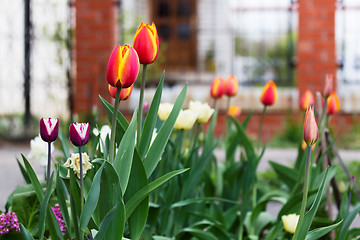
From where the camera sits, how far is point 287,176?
220 centimetres

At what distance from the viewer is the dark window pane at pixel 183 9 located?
567 inches

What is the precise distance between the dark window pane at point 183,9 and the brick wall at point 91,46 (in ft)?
22.8

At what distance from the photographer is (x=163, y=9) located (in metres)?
14.5

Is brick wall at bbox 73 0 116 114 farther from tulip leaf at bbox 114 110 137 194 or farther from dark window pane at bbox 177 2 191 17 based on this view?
dark window pane at bbox 177 2 191 17

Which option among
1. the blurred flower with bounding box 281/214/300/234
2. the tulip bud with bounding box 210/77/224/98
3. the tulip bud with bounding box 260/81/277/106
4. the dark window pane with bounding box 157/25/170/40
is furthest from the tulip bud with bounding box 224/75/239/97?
the dark window pane with bounding box 157/25/170/40

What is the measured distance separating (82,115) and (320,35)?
2.95 m

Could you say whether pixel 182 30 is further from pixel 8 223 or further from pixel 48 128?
pixel 48 128


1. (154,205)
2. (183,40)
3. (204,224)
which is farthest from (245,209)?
(183,40)

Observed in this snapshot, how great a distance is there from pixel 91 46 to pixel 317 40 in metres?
2.70

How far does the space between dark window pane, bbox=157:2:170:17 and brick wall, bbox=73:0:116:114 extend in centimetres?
691

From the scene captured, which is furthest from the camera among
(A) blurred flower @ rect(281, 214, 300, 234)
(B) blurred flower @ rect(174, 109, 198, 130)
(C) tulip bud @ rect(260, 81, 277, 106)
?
(C) tulip bud @ rect(260, 81, 277, 106)

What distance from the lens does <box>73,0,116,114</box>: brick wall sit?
24.7 feet

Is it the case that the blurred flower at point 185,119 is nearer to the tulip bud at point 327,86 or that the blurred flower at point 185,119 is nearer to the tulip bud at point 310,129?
the tulip bud at point 327,86

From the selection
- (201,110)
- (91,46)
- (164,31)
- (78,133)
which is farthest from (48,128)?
(164,31)
